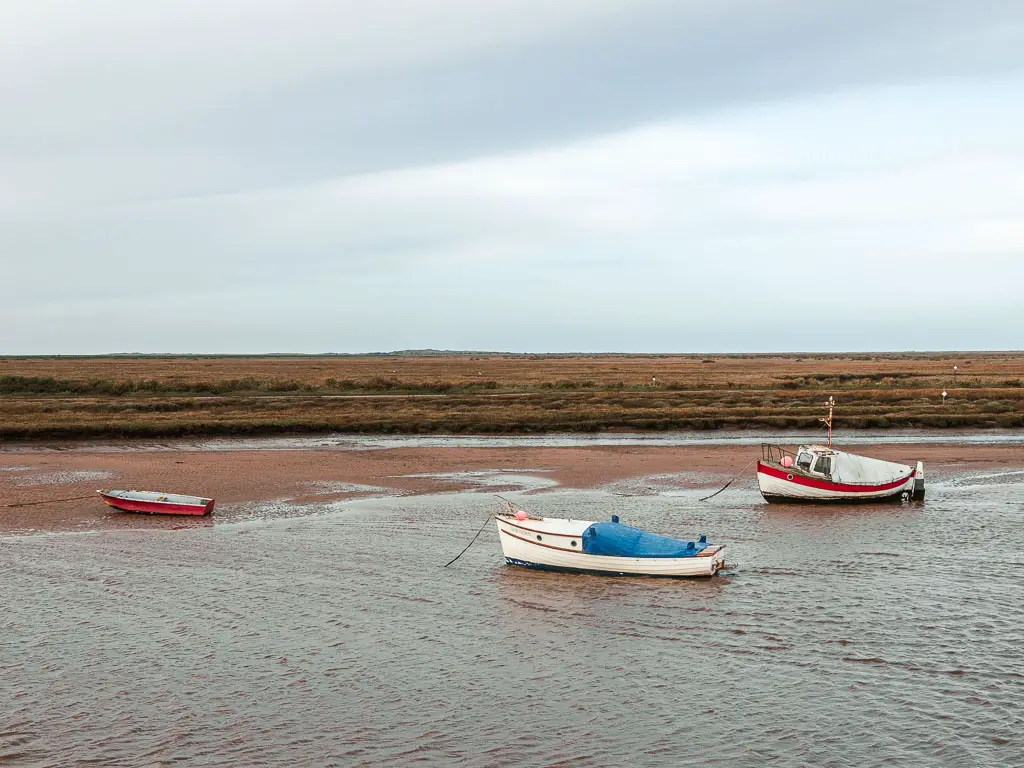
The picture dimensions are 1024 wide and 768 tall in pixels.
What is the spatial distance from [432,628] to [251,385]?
221ft

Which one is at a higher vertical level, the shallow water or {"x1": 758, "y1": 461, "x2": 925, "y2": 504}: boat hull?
{"x1": 758, "y1": 461, "x2": 925, "y2": 504}: boat hull

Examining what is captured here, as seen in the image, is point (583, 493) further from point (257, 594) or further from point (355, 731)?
point (355, 731)

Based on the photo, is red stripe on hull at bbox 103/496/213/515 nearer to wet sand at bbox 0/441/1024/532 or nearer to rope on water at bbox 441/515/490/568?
wet sand at bbox 0/441/1024/532

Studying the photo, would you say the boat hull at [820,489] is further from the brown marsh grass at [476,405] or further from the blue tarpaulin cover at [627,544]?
the brown marsh grass at [476,405]

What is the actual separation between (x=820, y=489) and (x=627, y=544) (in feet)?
42.7

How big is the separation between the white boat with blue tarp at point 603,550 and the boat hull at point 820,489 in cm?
1100

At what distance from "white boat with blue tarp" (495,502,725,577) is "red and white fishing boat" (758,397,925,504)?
11.1 meters

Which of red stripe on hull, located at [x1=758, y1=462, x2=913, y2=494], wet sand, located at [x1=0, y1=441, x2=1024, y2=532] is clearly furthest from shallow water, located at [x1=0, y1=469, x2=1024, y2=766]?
wet sand, located at [x1=0, y1=441, x2=1024, y2=532]

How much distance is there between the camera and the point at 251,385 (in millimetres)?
82500

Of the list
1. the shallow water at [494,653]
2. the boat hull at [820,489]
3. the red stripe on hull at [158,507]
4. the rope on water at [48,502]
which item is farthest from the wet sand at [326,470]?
the shallow water at [494,653]

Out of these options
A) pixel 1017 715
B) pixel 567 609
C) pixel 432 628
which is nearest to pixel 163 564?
pixel 432 628

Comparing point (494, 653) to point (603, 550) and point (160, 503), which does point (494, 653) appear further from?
point (160, 503)

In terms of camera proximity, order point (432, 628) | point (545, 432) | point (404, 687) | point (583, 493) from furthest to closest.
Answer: point (545, 432) < point (583, 493) < point (432, 628) < point (404, 687)

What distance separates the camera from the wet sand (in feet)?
107
